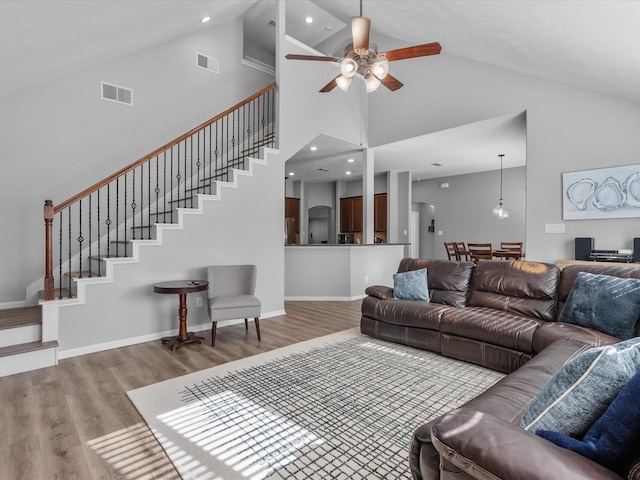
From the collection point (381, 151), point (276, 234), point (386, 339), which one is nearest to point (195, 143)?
point (276, 234)

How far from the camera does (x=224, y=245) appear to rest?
452 centimetres

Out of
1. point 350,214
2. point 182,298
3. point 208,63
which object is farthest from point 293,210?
point 182,298

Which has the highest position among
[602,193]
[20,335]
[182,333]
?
[602,193]

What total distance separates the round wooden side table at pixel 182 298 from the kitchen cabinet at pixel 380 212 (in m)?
6.69

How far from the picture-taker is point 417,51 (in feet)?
9.99

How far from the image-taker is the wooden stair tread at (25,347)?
297 cm

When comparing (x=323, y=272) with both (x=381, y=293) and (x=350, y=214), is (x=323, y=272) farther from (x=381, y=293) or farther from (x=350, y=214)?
(x=350, y=214)

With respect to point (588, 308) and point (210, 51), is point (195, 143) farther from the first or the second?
point (588, 308)

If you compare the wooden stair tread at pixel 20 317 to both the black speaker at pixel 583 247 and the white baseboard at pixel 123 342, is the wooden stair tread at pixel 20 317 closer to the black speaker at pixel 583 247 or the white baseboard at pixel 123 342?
the white baseboard at pixel 123 342

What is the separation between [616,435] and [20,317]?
4.74 meters

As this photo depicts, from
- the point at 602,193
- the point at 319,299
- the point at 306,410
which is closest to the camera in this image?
the point at 306,410

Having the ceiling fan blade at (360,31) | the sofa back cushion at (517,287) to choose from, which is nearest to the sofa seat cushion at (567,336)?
the sofa back cushion at (517,287)

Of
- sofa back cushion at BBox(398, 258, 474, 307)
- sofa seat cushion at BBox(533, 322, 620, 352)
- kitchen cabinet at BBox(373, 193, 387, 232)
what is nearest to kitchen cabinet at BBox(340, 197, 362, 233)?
kitchen cabinet at BBox(373, 193, 387, 232)

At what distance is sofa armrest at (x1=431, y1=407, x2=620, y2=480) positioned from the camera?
0.84 meters
